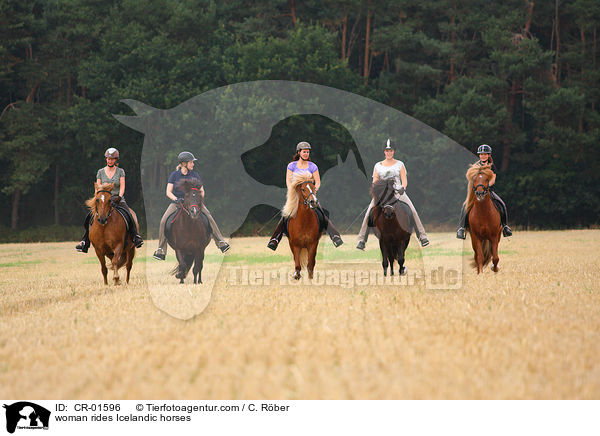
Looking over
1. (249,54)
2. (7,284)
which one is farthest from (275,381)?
(249,54)

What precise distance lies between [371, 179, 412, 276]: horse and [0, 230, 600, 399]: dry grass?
76.4 inches

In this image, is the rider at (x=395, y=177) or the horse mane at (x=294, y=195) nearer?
the horse mane at (x=294, y=195)

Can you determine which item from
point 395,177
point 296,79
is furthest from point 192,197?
point 296,79

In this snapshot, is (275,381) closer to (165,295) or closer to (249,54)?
(165,295)

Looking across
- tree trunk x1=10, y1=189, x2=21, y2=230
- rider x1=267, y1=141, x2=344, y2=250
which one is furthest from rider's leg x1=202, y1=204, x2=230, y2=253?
tree trunk x1=10, y1=189, x2=21, y2=230

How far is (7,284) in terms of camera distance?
43.6 feet

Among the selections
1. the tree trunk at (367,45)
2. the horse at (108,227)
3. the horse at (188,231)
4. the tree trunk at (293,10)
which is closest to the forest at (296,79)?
the tree trunk at (367,45)

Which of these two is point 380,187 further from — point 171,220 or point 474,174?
point 171,220

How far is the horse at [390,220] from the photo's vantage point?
11.9 meters

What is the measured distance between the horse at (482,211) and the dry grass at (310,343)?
2.22 metres

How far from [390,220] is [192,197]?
3.99 metres

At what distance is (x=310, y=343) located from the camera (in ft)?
18.2

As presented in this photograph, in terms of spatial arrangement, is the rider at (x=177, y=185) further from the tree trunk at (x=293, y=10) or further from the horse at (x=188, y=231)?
the tree trunk at (x=293, y=10)
